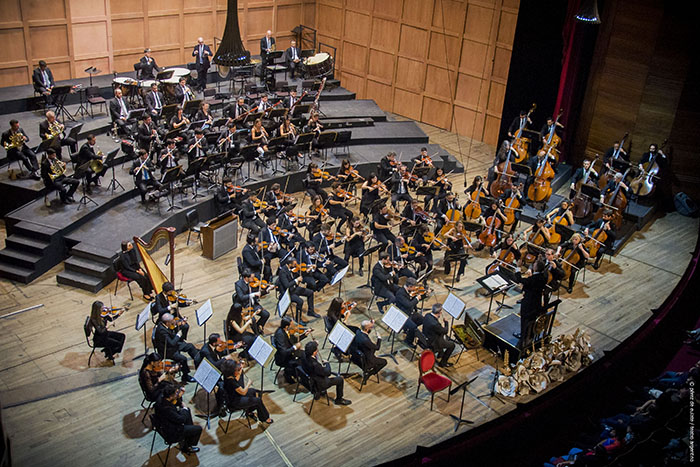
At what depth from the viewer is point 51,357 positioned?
10.2m

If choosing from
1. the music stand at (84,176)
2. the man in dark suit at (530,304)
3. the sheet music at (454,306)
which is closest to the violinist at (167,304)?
the sheet music at (454,306)

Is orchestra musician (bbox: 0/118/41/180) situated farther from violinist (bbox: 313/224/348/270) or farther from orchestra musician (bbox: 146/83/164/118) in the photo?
violinist (bbox: 313/224/348/270)

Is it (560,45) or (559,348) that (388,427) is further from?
(560,45)

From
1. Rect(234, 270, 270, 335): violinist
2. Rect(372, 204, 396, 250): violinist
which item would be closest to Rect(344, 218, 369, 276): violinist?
Rect(372, 204, 396, 250): violinist

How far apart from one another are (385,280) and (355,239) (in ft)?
4.09

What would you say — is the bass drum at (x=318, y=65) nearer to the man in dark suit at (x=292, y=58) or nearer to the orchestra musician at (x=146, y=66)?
the man in dark suit at (x=292, y=58)

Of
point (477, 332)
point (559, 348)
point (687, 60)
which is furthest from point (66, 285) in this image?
point (687, 60)

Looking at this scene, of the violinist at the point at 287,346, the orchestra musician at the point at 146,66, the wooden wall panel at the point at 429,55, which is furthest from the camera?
the wooden wall panel at the point at 429,55

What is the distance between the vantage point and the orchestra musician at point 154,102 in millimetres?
15016

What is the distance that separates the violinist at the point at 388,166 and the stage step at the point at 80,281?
5997mm

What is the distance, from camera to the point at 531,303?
1043 cm

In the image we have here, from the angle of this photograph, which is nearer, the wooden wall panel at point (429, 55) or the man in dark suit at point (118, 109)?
the man in dark suit at point (118, 109)

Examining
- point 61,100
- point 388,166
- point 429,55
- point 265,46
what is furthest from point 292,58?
point 61,100

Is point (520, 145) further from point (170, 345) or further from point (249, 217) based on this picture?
point (170, 345)
